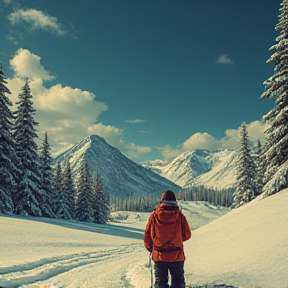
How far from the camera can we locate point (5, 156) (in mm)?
25500

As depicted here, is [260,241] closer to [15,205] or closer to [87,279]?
[87,279]

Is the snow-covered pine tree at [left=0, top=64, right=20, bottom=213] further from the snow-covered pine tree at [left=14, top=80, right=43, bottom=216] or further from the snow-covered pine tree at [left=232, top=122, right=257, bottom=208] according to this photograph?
the snow-covered pine tree at [left=232, top=122, right=257, bottom=208]

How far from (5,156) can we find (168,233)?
24518mm

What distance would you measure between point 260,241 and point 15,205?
91.6ft

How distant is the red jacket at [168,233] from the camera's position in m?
5.24

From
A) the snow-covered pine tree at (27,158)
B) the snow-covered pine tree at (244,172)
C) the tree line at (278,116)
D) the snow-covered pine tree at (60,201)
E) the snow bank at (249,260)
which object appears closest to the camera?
the snow bank at (249,260)

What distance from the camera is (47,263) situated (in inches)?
336

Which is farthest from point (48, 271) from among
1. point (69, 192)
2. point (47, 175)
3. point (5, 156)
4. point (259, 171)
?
point (259, 171)

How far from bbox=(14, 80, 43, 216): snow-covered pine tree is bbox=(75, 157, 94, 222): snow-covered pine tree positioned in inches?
591

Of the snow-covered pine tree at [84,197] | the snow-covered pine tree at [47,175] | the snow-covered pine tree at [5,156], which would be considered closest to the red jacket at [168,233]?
the snow-covered pine tree at [5,156]

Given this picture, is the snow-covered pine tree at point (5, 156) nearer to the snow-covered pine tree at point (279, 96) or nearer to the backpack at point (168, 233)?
the snow-covered pine tree at point (279, 96)

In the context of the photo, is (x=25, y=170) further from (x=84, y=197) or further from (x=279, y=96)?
(x=279, y=96)

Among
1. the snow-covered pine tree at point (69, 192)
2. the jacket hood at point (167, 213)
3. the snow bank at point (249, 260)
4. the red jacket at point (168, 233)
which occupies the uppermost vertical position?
the snow-covered pine tree at point (69, 192)

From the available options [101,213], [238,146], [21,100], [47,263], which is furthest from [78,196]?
[47,263]
